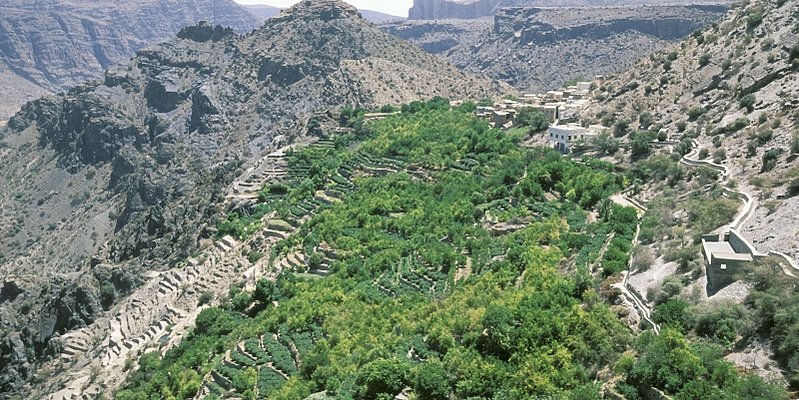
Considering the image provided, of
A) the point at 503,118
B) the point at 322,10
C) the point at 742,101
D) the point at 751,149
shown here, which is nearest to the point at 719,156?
the point at 751,149

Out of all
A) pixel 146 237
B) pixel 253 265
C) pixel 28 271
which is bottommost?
pixel 28 271

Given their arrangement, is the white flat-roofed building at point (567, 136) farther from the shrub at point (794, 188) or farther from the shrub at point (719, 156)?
the shrub at point (794, 188)

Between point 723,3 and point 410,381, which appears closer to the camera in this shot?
point 410,381

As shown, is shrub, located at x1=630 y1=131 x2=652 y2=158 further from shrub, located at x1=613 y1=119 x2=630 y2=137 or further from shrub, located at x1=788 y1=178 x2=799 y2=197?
shrub, located at x1=788 y1=178 x2=799 y2=197

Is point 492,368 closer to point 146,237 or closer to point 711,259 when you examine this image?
point 711,259

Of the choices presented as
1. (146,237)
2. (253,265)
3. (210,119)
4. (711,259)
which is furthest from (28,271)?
(711,259)

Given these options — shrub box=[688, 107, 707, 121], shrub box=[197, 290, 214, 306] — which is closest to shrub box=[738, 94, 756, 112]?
shrub box=[688, 107, 707, 121]

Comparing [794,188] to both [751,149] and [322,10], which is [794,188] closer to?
[751,149]
